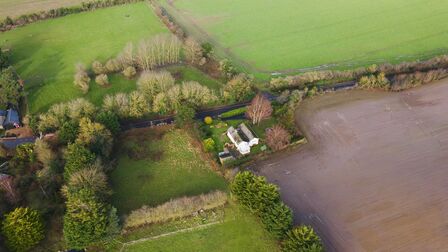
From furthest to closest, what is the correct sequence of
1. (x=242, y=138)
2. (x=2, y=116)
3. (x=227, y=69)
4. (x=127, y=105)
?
(x=227, y=69)
(x=2, y=116)
(x=127, y=105)
(x=242, y=138)

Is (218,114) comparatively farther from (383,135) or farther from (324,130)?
(383,135)

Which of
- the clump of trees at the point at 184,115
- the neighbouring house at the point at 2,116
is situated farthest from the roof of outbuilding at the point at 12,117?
the clump of trees at the point at 184,115

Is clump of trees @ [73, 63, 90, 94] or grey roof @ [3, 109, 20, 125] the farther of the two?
clump of trees @ [73, 63, 90, 94]

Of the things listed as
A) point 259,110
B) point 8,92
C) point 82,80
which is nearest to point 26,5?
point 8,92

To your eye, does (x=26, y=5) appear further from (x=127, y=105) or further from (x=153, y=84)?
(x=127, y=105)

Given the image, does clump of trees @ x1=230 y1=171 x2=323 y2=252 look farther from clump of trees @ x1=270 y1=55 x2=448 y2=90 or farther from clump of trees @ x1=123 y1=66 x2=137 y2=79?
clump of trees @ x1=123 y1=66 x2=137 y2=79

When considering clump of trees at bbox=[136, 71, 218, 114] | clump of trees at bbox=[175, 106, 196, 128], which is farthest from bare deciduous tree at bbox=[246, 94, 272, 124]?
clump of trees at bbox=[175, 106, 196, 128]

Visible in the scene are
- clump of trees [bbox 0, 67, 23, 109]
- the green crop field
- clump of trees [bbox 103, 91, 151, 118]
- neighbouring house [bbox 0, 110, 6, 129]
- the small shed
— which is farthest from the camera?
the green crop field

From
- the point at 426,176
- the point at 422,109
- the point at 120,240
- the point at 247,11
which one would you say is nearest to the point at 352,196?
the point at 426,176
